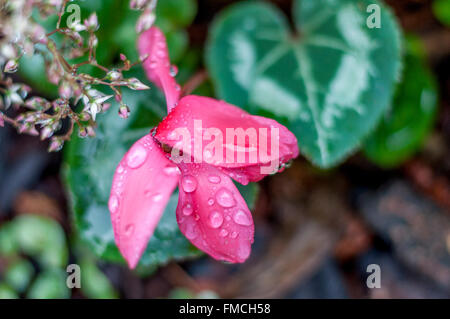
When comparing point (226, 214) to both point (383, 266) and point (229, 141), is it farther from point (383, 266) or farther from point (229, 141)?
point (383, 266)

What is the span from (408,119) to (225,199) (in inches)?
34.9

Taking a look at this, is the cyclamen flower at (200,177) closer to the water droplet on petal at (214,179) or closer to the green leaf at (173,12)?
the water droplet on petal at (214,179)

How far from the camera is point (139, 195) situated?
505 mm

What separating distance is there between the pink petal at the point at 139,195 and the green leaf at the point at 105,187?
35 centimetres

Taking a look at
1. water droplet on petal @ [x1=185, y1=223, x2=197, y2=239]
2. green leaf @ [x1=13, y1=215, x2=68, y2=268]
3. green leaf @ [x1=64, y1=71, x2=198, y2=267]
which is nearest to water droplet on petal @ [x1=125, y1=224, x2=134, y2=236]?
water droplet on petal @ [x1=185, y1=223, x2=197, y2=239]

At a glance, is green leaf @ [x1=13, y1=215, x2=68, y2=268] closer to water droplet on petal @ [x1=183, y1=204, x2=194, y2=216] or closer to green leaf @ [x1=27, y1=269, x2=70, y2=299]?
green leaf @ [x1=27, y1=269, x2=70, y2=299]

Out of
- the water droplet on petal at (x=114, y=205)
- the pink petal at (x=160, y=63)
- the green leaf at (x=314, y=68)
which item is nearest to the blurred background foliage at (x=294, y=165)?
the green leaf at (x=314, y=68)

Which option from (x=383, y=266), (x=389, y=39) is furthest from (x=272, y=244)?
(x=389, y=39)

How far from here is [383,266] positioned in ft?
4.33

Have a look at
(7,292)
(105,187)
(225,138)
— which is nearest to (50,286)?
(7,292)

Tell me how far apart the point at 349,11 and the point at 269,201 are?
2.30 ft

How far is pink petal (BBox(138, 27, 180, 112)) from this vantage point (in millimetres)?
629

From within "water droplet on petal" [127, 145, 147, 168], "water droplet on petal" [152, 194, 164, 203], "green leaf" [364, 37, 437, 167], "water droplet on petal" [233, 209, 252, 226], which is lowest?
"green leaf" [364, 37, 437, 167]

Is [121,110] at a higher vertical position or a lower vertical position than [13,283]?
higher
